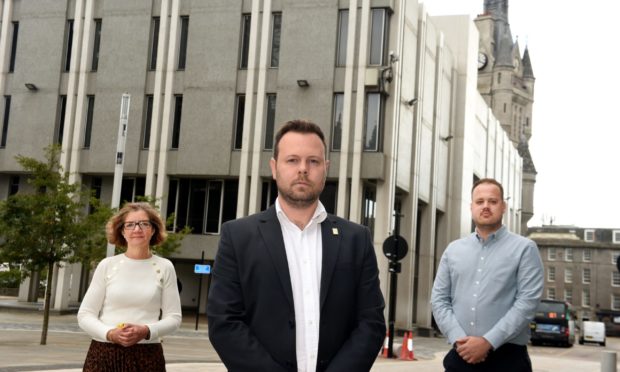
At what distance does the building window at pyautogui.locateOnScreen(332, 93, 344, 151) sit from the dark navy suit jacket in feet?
91.0

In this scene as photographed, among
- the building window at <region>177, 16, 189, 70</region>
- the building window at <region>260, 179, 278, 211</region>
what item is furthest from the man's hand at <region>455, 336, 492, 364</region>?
the building window at <region>177, 16, 189, 70</region>

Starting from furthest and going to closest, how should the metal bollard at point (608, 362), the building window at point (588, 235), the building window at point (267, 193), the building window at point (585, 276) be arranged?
the building window at point (588, 235)
the building window at point (585, 276)
the building window at point (267, 193)
the metal bollard at point (608, 362)

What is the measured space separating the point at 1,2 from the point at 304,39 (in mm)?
15498

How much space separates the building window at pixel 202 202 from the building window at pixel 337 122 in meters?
4.99

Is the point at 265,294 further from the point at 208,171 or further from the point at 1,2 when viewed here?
the point at 1,2

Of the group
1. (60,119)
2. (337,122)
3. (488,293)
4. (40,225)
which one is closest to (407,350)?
(40,225)

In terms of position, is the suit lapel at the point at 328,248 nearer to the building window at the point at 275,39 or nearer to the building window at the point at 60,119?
the building window at the point at 275,39

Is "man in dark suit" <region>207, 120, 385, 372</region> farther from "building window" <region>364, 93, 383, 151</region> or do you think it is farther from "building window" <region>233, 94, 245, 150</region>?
"building window" <region>233, 94, 245, 150</region>

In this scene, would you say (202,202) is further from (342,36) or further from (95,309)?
(95,309)

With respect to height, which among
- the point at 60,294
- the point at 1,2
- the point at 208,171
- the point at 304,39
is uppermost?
the point at 1,2

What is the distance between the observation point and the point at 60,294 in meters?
32.6

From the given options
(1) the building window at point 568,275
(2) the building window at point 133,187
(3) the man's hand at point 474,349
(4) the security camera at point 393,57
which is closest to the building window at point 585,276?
(1) the building window at point 568,275

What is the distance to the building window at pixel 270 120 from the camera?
32406 mm

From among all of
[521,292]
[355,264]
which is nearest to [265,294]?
[355,264]
